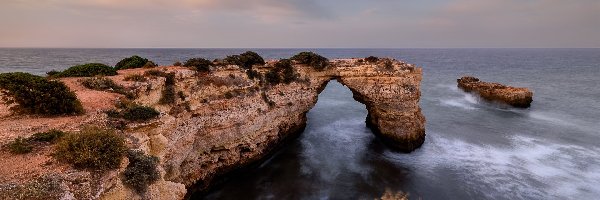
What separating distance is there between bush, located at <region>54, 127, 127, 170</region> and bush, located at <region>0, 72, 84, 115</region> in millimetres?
4019

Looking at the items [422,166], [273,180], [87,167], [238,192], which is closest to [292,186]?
[273,180]

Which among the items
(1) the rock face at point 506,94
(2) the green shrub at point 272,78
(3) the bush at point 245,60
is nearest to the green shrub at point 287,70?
(2) the green shrub at point 272,78

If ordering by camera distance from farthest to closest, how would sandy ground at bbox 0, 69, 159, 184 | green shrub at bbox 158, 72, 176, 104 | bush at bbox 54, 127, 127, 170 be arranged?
green shrub at bbox 158, 72, 176, 104
bush at bbox 54, 127, 127, 170
sandy ground at bbox 0, 69, 159, 184

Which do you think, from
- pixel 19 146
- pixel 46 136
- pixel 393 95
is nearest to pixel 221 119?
pixel 46 136

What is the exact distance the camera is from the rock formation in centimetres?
1159

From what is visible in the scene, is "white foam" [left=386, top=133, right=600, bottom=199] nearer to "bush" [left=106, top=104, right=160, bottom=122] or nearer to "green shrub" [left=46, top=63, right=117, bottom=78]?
"bush" [left=106, top=104, right=160, bottom=122]

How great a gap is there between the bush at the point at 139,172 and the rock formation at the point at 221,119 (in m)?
0.28

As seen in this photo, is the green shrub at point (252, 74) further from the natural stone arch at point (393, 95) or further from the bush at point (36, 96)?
the bush at point (36, 96)

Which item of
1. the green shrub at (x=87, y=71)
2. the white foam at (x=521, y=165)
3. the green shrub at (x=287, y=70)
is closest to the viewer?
the green shrub at (x=87, y=71)

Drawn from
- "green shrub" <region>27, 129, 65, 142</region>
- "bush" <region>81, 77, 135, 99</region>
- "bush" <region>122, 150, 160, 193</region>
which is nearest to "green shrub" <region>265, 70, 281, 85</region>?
"bush" <region>81, 77, 135, 99</region>

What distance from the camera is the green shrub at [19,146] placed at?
9357mm

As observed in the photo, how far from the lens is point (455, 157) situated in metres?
25.6

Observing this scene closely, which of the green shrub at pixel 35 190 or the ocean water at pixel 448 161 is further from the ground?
the green shrub at pixel 35 190

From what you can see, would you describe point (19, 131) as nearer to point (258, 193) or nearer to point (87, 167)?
point (87, 167)
